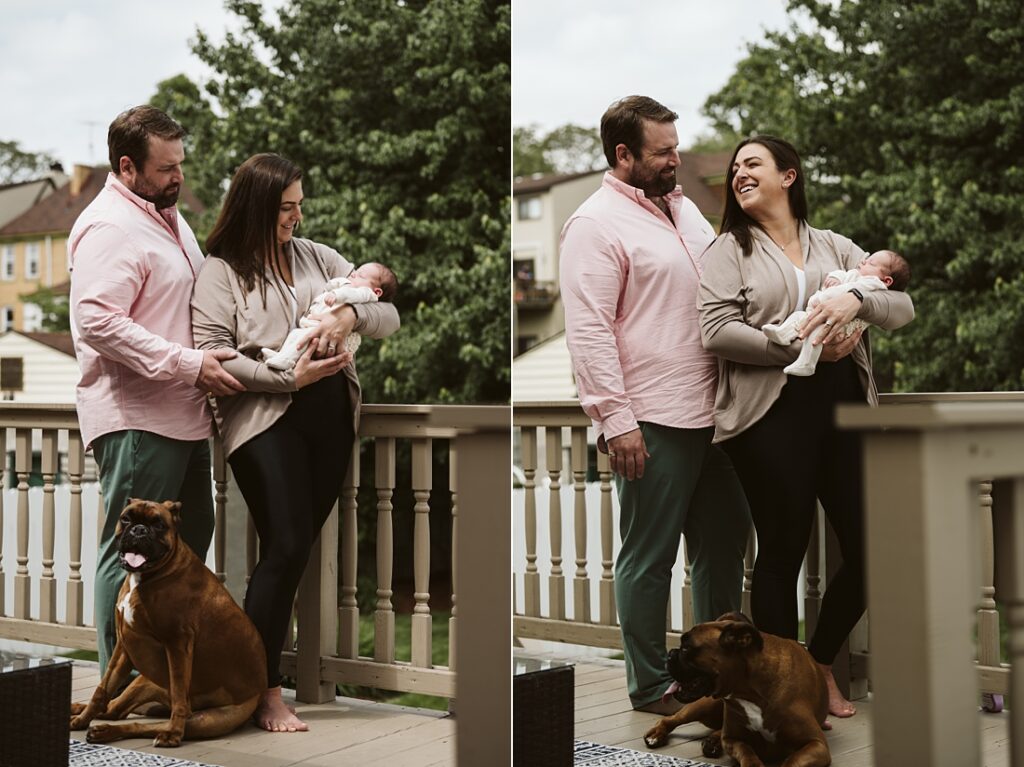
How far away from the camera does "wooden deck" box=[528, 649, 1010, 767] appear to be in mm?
2469

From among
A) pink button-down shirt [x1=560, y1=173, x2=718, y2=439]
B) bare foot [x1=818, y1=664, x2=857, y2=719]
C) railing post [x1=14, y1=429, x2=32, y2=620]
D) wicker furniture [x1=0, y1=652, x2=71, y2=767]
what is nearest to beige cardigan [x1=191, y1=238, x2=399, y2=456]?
pink button-down shirt [x1=560, y1=173, x2=718, y2=439]

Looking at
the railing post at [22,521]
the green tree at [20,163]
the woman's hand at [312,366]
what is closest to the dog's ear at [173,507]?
the woman's hand at [312,366]

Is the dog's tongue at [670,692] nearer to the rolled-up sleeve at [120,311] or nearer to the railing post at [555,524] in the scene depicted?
the railing post at [555,524]

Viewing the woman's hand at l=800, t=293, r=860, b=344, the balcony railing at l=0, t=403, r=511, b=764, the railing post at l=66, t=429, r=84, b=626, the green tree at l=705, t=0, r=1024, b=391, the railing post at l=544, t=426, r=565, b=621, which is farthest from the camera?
the green tree at l=705, t=0, r=1024, b=391

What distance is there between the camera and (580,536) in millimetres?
3371

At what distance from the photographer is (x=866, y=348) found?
2.47 metres

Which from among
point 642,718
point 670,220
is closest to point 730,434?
point 670,220

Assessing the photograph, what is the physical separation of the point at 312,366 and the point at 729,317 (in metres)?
0.95

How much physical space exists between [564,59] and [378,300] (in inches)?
138

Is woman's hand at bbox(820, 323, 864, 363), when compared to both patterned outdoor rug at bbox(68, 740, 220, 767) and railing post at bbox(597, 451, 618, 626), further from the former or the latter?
patterned outdoor rug at bbox(68, 740, 220, 767)

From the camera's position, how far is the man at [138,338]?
263 cm

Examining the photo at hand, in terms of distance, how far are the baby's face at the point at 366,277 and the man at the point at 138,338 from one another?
0.35m

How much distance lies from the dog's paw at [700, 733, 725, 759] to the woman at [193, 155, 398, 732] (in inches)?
37.0

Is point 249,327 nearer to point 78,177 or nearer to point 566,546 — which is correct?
A: point 78,177
